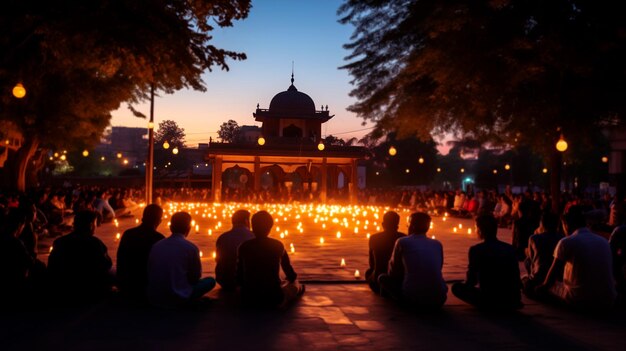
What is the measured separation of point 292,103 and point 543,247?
51.1 m

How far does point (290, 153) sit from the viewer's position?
1875 inches

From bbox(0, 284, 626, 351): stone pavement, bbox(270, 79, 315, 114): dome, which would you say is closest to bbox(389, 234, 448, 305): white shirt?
bbox(0, 284, 626, 351): stone pavement

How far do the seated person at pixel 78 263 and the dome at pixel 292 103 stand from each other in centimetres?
4936

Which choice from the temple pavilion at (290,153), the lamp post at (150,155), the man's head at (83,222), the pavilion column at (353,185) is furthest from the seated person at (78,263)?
the pavilion column at (353,185)

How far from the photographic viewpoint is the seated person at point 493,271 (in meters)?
7.39

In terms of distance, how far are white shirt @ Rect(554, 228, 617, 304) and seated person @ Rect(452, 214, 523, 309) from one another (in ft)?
2.00

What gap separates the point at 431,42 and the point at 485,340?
37.8 feet

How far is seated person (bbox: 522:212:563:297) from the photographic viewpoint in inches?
320

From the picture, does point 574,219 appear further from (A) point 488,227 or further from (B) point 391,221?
(B) point 391,221

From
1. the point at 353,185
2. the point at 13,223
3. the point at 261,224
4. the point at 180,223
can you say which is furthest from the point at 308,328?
the point at 353,185

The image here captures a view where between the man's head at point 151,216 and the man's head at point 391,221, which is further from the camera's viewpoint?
the man's head at point 391,221

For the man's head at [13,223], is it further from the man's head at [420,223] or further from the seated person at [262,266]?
the man's head at [420,223]

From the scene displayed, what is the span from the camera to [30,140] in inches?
1160

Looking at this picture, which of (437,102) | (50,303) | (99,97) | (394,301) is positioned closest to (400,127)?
(437,102)
